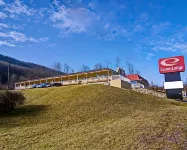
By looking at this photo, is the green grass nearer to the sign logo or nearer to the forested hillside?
the sign logo

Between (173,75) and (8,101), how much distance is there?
75.0 feet

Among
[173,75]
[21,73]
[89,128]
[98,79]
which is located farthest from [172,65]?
[21,73]

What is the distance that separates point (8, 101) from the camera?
16.8 m

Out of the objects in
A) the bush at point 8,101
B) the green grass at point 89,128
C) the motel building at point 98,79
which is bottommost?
the green grass at point 89,128

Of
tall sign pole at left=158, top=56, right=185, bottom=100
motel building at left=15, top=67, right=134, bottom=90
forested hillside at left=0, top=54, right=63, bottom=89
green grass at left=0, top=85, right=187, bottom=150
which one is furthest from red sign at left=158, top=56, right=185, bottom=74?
forested hillside at left=0, top=54, right=63, bottom=89

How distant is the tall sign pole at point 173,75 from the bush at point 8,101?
2090cm

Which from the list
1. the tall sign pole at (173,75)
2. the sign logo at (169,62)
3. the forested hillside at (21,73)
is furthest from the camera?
the forested hillside at (21,73)

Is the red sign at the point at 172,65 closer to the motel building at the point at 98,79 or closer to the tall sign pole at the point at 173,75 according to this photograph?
the tall sign pole at the point at 173,75

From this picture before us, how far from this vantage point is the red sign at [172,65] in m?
29.3

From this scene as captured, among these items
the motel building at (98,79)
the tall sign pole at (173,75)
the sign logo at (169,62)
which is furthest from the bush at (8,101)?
the sign logo at (169,62)

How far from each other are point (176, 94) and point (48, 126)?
893 inches

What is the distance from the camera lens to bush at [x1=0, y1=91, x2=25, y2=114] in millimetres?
16219

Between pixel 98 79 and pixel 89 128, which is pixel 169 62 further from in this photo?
pixel 89 128

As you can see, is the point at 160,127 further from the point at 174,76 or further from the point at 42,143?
the point at 174,76
